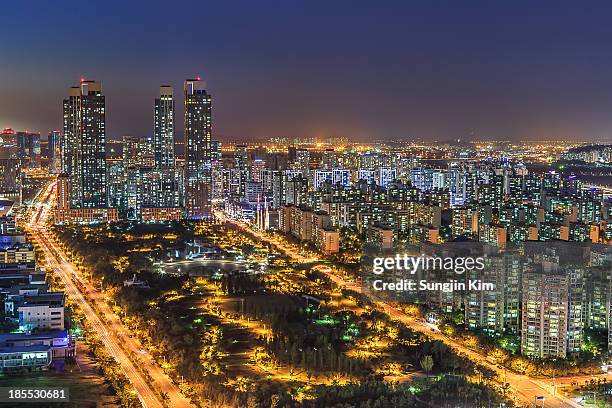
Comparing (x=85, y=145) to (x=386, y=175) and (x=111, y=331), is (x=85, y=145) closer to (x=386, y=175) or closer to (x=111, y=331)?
(x=386, y=175)

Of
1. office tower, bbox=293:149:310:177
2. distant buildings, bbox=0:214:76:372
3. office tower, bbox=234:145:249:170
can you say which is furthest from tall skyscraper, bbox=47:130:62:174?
distant buildings, bbox=0:214:76:372

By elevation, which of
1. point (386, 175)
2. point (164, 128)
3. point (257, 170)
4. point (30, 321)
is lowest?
point (30, 321)

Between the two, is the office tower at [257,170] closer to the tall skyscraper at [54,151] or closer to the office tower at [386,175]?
the office tower at [386,175]

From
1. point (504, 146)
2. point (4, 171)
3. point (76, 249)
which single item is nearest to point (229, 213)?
point (76, 249)

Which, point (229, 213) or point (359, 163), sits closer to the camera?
point (229, 213)

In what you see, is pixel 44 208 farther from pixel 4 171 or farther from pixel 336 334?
pixel 336 334

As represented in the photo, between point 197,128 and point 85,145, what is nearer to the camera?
point 85,145

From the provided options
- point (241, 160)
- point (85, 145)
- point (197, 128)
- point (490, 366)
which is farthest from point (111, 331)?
point (241, 160)

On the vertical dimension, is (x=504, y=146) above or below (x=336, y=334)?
above
